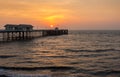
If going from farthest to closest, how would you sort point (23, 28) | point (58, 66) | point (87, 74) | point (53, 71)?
point (23, 28), point (58, 66), point (53, 71), point (87, 74)

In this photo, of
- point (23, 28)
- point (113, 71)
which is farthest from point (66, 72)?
point (23, 28)

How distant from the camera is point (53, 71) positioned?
81.2ft

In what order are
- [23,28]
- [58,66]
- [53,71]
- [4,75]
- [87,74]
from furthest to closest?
[23,28]
[58,66]
[53,71]
[87,74]
[4,75]

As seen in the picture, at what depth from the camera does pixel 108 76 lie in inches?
879

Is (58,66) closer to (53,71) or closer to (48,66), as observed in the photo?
(48,66)

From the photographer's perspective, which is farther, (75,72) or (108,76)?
(75,72)

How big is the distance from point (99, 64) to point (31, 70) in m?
7.80

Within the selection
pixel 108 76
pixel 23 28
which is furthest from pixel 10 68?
pixel 23 28

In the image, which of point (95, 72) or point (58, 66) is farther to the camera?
point (58, 66)

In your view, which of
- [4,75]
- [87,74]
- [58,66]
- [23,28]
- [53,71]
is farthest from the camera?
[23,28]

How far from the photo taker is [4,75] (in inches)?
846

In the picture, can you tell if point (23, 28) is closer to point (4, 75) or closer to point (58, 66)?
point (58, 66)

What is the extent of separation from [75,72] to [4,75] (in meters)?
6.49

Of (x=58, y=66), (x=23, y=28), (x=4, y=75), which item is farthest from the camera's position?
(x=23, y=28)
